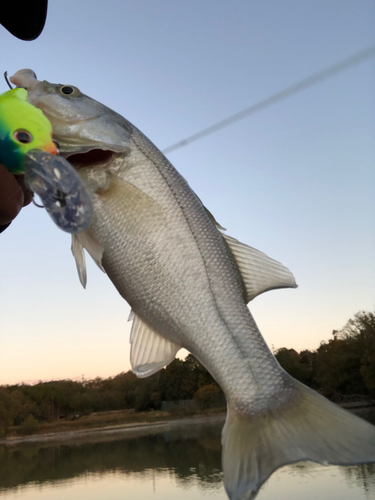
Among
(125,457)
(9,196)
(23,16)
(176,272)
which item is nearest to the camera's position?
(9,196)

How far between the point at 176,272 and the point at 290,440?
25.3 inches

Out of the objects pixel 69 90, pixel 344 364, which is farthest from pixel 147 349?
pixel 344 364

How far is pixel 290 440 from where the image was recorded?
4.24 feet

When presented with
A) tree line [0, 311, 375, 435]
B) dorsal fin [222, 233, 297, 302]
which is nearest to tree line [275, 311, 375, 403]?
tree line [0, 311, 375, 435]

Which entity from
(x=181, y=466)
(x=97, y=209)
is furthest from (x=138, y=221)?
(x=181, y=466)

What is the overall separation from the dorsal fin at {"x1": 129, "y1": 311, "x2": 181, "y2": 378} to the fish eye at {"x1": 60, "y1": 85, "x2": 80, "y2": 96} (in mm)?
929

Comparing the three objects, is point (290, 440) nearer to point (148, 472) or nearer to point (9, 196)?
point (9, 196)

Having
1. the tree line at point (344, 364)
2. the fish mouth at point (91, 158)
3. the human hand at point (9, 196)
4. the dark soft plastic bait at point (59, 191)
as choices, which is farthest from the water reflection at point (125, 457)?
the dark soft plastic bait at point (59, 191)

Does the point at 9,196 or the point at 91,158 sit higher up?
the point at 91,158

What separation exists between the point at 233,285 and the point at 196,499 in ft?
119

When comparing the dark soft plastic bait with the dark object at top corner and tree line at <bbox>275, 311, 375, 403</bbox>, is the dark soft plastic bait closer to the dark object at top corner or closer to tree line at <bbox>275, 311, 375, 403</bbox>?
the dark object at top corner

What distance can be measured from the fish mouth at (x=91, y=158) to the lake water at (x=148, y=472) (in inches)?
1156

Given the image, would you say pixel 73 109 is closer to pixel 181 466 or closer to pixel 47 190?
pixel 47 190

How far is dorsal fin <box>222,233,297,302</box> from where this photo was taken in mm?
1718
